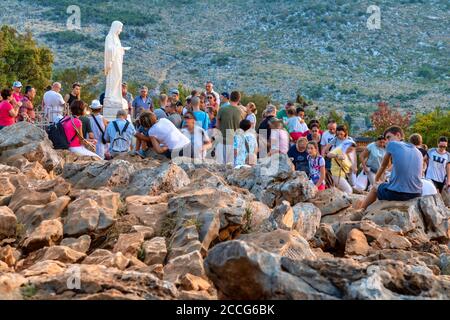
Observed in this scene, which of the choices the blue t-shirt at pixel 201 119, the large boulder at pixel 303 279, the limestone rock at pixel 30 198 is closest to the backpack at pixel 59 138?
the blue t-shirt at pixel 201 119

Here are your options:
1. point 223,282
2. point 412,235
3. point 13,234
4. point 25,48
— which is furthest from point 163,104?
point 25,48

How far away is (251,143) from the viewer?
15.7 m

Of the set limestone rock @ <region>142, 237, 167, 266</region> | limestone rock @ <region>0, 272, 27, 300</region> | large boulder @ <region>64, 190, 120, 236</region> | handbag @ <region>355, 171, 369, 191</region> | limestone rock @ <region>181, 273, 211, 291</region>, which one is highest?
limestone rock @ <region>0, 272, 27, 300</region>

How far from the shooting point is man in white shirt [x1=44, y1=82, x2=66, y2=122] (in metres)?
19.6

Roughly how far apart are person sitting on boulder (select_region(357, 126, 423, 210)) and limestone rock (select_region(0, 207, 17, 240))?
15.0ft

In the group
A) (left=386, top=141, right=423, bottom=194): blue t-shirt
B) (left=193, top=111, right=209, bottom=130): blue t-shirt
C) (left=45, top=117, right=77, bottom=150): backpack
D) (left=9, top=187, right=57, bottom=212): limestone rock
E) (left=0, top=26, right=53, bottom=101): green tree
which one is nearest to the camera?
(left=9, top=187, right=57, bottom=212): limestone rock

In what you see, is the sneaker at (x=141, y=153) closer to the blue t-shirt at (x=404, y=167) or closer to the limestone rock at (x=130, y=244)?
the blue t-shirt at (x=404, y=167)

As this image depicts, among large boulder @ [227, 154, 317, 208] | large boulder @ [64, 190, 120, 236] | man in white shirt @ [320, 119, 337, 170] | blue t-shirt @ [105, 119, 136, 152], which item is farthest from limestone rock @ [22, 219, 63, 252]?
man in white shirt @ [320, 119, 337, 170]

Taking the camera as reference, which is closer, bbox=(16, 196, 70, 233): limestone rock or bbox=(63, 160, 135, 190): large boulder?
bbox=(16, 196, 70, 233): limestone rock

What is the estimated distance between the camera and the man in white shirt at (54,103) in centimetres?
1959

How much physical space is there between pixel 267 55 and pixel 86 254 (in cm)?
8023

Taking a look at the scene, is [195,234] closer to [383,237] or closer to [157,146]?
[383,237]

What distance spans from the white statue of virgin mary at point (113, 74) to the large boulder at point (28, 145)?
6.55m

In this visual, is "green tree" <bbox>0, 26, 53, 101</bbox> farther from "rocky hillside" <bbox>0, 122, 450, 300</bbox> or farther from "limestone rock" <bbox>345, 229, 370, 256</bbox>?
"limestone rock" <bbox>345, 229, 370, 256</bbox>
